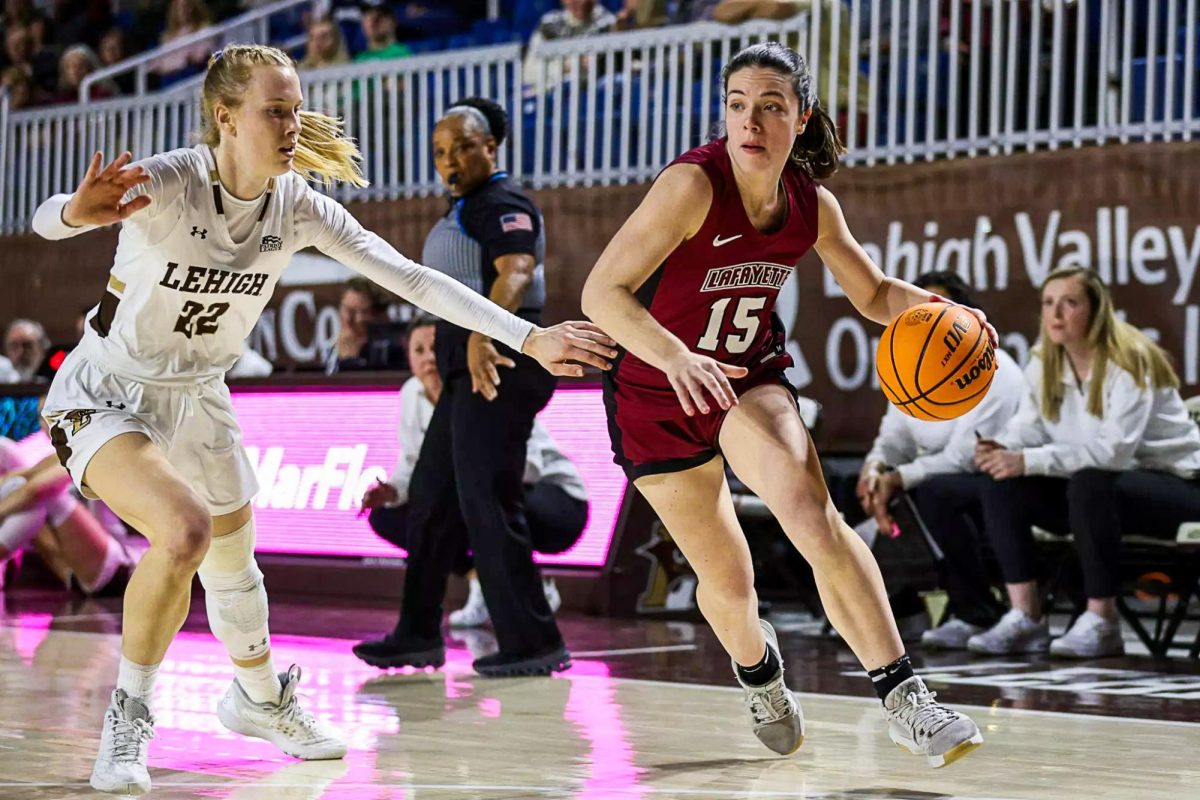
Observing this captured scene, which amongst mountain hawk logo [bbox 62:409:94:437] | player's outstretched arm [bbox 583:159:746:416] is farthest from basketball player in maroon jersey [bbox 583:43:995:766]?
mountain hawk logo [bbox 62:409:94:437]

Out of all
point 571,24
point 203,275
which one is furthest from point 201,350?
point 571,24

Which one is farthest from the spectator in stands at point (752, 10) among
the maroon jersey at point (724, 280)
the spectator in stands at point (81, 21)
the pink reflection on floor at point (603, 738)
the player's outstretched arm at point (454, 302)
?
the spectator in stands at point (81, 21)

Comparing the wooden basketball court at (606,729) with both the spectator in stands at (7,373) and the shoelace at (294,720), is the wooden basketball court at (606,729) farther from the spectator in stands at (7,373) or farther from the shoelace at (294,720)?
the spectator in stands at (7,373)

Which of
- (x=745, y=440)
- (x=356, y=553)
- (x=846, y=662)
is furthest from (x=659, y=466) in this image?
(x=356, y=553)

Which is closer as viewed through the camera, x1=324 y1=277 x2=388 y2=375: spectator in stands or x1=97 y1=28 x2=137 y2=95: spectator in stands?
x1=324 y1=277 x2=388 y2=375: spectator in stands

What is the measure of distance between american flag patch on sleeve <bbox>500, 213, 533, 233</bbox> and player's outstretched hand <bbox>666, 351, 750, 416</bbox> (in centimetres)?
231

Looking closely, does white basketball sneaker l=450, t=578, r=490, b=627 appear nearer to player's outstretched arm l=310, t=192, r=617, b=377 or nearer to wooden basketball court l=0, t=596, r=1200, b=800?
wooden basketball court l=0, t=596, r=1200, b=800

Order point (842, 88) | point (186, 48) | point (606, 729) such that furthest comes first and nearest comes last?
1. point (186, 48)
2. point (842, 88)
3. point (606, 729)

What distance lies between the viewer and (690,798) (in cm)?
402

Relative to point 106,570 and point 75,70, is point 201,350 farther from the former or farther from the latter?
point 75,70

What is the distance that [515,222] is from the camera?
633 centimetres

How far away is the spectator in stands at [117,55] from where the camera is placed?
15.3m

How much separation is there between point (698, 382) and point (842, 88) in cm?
656

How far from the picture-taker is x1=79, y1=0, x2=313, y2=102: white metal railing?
14.3 meters
